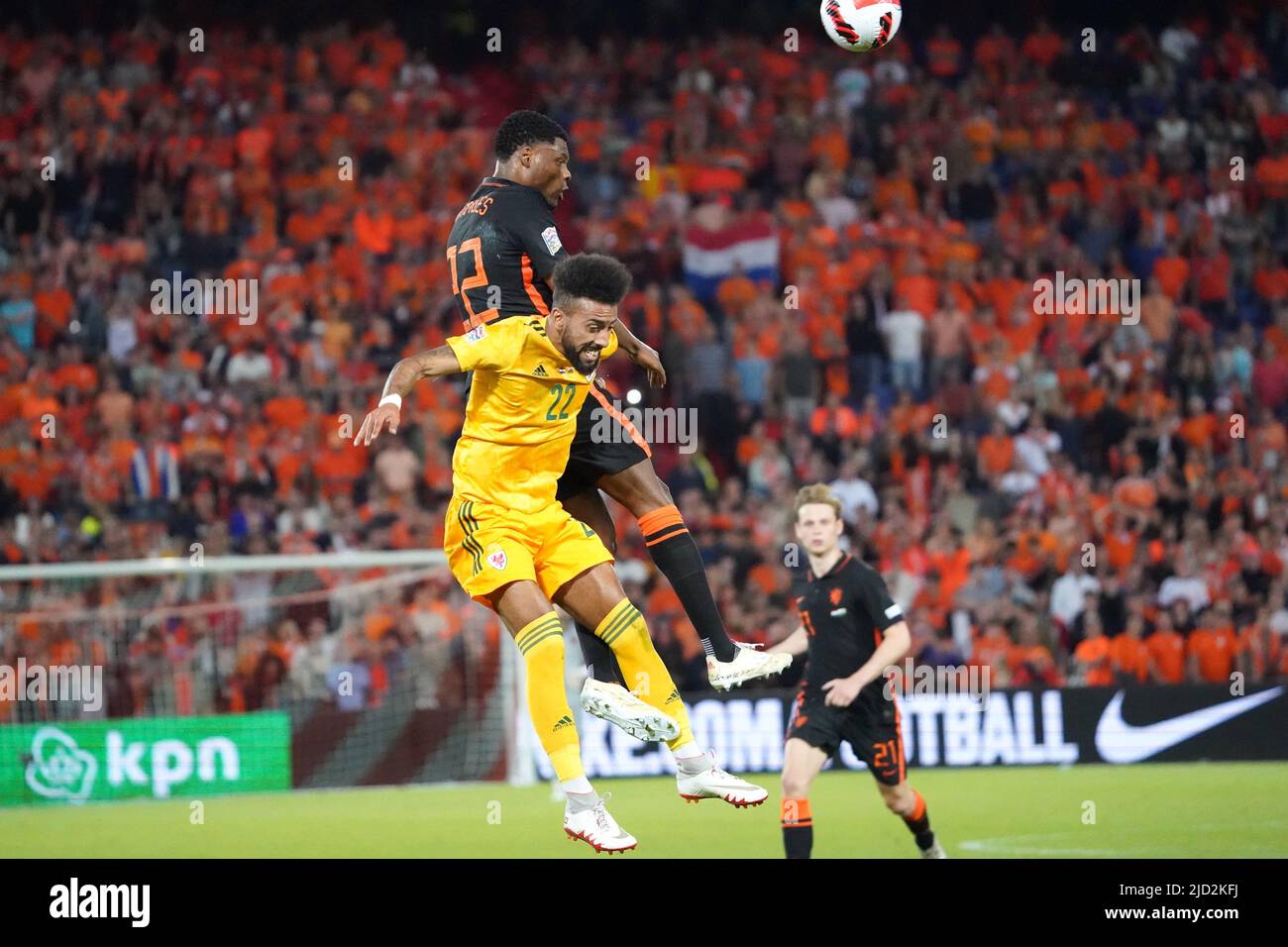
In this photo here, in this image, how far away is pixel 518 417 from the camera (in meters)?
7.66

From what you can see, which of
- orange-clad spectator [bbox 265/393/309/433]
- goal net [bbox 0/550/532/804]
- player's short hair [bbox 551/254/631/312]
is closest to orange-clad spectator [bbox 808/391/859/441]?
goal net [bbox 0/550/532/804]

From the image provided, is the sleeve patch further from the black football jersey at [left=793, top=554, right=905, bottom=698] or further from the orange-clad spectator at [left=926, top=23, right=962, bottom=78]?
the orange-clad spectator at [left=926, top=23, right=962, bottom=78]

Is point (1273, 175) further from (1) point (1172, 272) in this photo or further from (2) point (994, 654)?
(2) point (994, 654)

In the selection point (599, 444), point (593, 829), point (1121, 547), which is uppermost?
point (599, 444)

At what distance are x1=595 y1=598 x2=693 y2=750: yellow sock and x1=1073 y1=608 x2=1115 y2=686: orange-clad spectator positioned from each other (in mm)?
9670

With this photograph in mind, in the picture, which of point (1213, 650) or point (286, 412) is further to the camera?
point (286, 412)

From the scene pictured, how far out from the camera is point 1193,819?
12.2 metres

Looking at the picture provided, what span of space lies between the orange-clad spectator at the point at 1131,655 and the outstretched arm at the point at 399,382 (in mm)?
10959

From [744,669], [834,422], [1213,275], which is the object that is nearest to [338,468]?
[834,422]

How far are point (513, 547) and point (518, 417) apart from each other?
1.83 ft

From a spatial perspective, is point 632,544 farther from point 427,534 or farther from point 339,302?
point 339,302

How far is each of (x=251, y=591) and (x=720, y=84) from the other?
1018 centimetres
